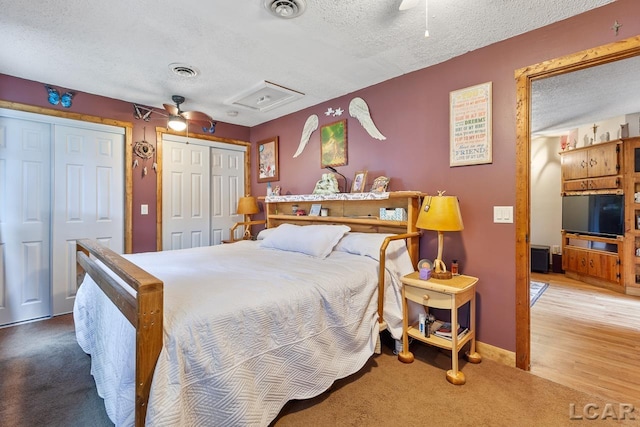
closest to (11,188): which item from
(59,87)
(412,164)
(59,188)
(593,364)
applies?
(59,188)

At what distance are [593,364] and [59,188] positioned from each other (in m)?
5.12

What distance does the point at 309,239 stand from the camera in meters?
2.75

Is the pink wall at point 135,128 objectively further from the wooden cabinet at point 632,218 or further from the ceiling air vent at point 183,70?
the wooden cabinet at point 632,218

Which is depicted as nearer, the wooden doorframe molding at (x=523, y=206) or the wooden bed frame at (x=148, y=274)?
the wooden bed frame at (x=148, y=274)

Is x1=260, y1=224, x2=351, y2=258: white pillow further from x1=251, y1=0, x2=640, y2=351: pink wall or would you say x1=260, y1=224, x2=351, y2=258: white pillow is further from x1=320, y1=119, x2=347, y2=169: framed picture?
x1=320, y1=119, x2=347, y2=169: framed picture

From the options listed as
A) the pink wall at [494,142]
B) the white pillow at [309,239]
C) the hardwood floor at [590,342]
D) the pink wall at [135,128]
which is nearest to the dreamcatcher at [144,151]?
the pink wall at [135,128]

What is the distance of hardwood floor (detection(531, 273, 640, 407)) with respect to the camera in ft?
6.60

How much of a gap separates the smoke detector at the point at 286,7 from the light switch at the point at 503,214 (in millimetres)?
1981

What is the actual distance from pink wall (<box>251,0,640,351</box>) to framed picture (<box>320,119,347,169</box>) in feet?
1.16

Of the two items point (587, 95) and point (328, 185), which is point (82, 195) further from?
point (587, 95)

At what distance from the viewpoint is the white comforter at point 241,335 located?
125cm

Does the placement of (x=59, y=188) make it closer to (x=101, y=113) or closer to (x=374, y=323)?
(x=101, y=113)

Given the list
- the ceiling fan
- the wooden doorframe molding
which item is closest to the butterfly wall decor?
the ceiling fan

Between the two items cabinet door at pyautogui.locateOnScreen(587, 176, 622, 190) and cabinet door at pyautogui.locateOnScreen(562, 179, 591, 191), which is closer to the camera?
cabinet door at pyautogui.locateOnScreen(587, 176, 622, 190)
